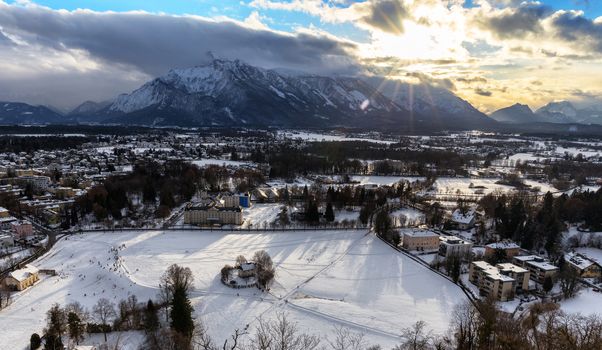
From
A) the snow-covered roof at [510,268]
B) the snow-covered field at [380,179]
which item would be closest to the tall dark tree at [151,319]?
the snow-covered roof at [510,268]

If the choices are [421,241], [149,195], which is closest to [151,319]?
[421,241]

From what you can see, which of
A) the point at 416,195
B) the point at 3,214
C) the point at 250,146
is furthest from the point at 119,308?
the point at 250,146

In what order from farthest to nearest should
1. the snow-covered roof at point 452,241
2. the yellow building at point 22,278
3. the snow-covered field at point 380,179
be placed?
the snow-covered field at point 380,179 < the snow-covered roof at point 452,241 < the yellow building at point 22,278

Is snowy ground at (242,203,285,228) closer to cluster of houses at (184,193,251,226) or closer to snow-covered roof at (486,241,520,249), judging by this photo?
cluster of houses at (184,193,251,226)

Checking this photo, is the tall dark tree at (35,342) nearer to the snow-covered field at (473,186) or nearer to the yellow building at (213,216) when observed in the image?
the yellow building at (213,216)

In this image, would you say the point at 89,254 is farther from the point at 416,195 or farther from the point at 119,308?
the point at 416,195

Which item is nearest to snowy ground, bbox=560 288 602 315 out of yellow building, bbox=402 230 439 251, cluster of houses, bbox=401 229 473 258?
cluster of houses, bbox=401 229 473 258
